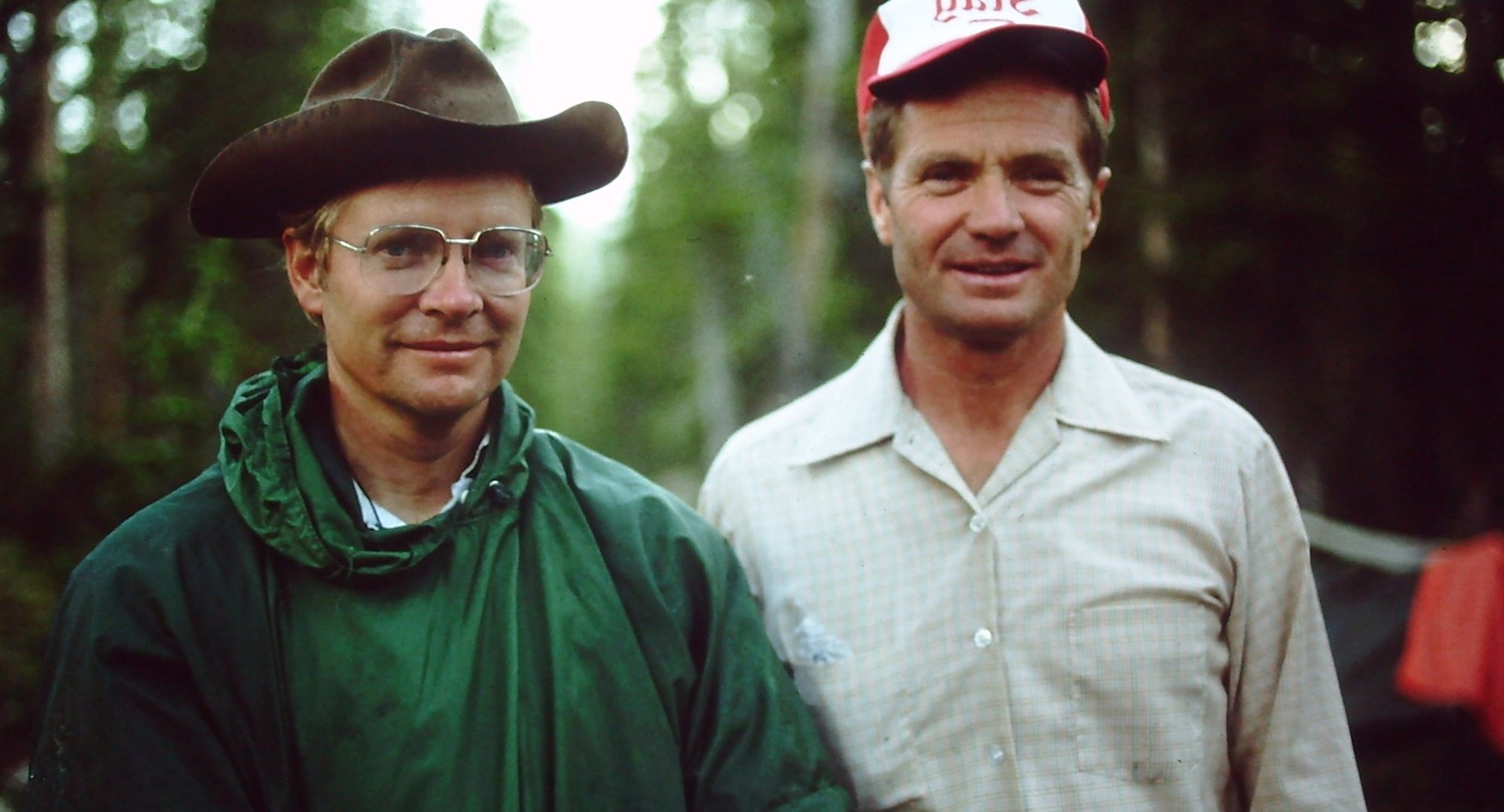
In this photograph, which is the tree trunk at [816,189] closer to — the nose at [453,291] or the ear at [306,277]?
the ear at [306,277]

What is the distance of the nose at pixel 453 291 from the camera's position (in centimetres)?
221

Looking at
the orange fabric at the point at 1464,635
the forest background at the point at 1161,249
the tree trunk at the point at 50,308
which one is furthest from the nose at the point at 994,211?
the tree trunk at the point at 50,308

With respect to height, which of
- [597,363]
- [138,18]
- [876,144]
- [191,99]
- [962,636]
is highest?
[138,18]

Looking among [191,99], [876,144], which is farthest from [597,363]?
[876,144]

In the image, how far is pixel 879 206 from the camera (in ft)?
9.14

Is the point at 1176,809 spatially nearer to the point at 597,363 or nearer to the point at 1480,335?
the point at 1480,335

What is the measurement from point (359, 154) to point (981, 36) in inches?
50.1

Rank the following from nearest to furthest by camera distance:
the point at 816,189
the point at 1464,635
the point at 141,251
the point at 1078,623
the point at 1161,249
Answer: the point at 1078,623 → the point at 1464,635 → the point at 141,251 → the point at 1161,249 → the point at 816,189

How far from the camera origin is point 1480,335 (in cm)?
793

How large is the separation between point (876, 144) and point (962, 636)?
1.13 metres

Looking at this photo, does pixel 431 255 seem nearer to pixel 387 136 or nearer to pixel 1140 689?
pixel 387 136

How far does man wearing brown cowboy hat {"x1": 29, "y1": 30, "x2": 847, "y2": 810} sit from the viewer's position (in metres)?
2.00

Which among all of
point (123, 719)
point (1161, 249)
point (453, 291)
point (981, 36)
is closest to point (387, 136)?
point (453, 291)

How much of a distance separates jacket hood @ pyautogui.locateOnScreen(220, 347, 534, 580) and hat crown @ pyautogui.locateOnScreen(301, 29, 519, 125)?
566 mm
